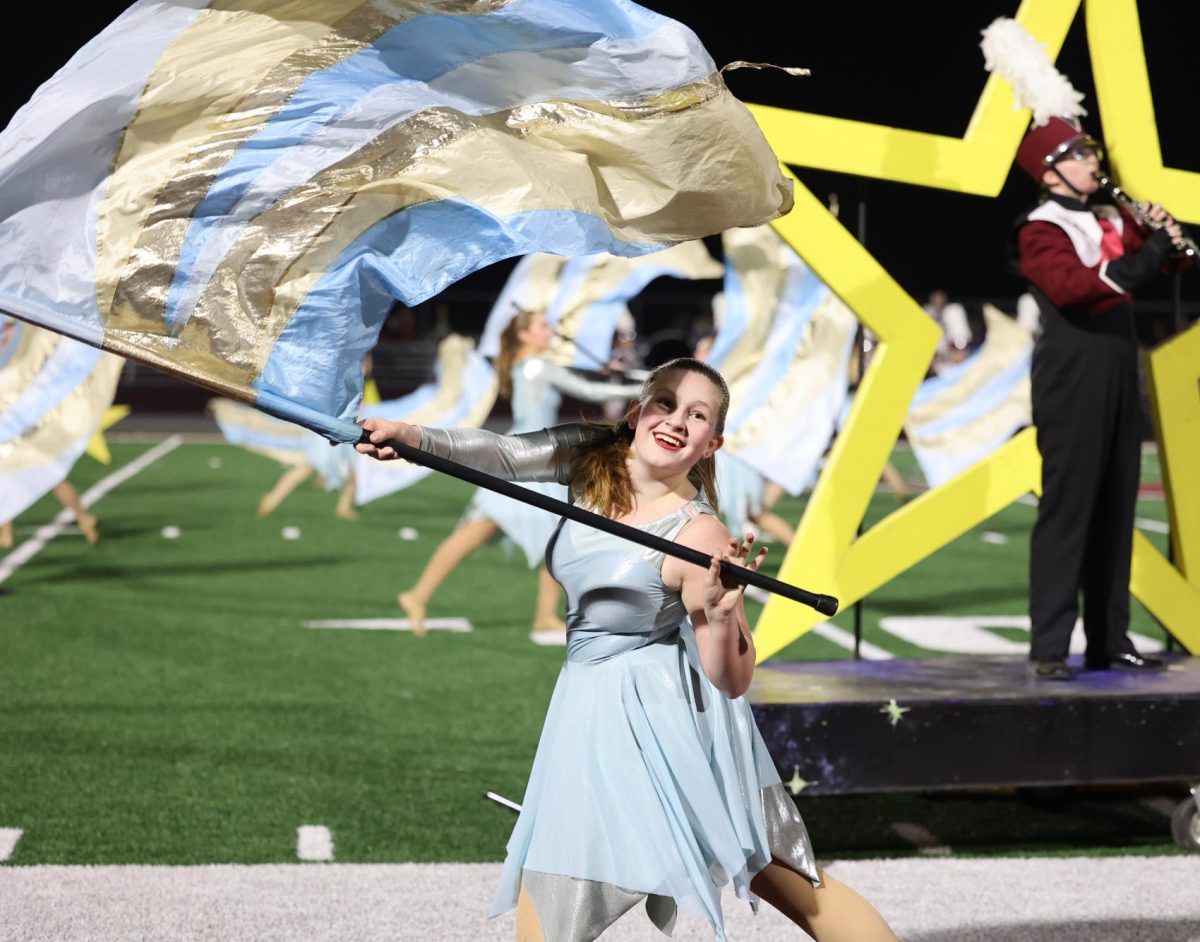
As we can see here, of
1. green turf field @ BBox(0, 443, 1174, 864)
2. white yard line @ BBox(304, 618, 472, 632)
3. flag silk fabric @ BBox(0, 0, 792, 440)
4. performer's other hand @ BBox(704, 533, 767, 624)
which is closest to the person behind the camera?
performer's other hand @ BBox(704, 533, 767, 624)

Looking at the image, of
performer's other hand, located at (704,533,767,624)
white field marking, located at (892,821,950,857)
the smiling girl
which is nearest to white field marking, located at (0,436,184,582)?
white field marking, located at (892,821,950,857)

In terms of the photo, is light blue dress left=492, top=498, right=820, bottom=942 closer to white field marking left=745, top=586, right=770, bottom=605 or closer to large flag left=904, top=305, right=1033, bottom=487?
white field marking left=745, top=586, right=770, bottom=605

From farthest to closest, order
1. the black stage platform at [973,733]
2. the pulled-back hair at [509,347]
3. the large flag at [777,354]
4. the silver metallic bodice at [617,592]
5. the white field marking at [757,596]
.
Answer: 1. the large flag at [777,354]
2. the white field marking at [757,596]
3. the pulled-back hair at [509,347]
4. the black stage platform at [973,733]
5. the silver metallic bodice at [617,592]

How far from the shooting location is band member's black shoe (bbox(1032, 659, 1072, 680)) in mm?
5953

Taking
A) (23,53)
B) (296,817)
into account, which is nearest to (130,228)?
(296,817)

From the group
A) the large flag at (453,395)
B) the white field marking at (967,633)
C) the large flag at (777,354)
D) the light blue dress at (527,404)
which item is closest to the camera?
the white field marking at (967,633)

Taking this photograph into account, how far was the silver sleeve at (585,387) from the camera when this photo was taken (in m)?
9.53

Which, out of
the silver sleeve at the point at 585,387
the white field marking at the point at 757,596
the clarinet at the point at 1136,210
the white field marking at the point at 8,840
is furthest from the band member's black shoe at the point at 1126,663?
the white field marking at the point at 757,596

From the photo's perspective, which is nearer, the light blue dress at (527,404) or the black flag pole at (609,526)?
the black flag pole at (609,526)

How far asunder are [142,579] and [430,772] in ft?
20.2

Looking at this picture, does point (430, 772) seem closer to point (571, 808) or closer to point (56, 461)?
point (571, 808)

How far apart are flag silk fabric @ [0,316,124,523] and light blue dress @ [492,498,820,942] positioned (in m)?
7.84

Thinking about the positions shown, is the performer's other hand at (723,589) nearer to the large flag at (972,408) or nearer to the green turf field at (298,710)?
the green turf field at (298,710)

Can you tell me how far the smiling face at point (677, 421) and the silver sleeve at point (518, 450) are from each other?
199 millimetres
